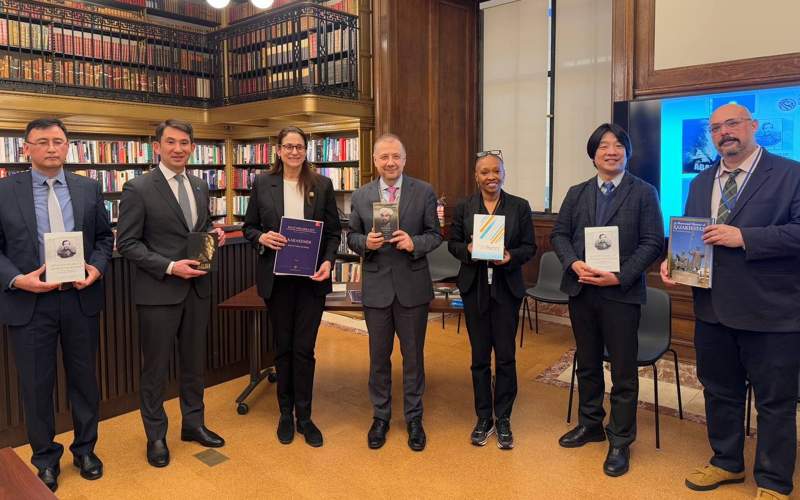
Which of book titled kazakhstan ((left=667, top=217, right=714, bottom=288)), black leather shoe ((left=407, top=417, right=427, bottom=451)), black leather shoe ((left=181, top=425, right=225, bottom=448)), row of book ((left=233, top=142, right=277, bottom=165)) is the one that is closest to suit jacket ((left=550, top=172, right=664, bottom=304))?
book titled kazakhstan ((left=667, top=217, right=714, bottom=288))

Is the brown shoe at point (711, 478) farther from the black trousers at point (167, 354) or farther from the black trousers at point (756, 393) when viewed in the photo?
the black trousers at point (167, 354)

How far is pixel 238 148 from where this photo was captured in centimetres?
894

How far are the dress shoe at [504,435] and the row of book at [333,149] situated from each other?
4.52 m

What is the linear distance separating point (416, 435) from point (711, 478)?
4.79 ft

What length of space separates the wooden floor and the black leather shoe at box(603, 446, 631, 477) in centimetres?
4

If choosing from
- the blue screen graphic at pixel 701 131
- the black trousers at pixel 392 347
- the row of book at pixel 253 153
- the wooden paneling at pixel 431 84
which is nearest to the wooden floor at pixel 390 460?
the black trousers at pixel 392 347

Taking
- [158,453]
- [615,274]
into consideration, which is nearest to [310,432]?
[158,453]

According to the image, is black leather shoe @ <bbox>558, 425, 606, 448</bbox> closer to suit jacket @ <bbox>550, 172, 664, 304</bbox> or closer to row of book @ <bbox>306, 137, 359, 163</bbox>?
suit jacket @ <bbox>550, 172, 664, 304</bbox>

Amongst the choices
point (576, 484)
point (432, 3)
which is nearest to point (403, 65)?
point (432, 3)

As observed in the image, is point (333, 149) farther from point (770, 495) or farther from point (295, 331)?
point (770, 495)

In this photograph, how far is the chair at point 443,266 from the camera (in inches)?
234

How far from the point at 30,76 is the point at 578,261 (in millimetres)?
6982

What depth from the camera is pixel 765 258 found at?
8.31ft

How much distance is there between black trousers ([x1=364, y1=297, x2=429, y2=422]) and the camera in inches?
126
